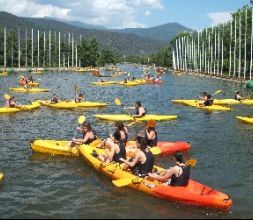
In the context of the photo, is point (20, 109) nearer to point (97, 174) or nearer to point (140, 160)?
point (97, 174)

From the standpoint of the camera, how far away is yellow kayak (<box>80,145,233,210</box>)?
14.2 meters

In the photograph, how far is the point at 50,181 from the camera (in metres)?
17.5

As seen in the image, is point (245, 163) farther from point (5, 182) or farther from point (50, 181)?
point (5, 182)

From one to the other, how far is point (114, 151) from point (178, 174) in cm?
358

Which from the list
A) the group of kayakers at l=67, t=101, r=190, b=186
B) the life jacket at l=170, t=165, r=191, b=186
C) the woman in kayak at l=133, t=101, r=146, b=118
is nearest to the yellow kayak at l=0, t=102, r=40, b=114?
the woman in kayak at l=133, t=101, r=146, b=118

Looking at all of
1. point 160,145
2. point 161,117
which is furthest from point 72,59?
point 160,145

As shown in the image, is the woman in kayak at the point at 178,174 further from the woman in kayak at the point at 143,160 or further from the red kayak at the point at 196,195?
the woman in kayak at the point at 143,160

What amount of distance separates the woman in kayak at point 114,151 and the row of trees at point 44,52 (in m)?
98.8

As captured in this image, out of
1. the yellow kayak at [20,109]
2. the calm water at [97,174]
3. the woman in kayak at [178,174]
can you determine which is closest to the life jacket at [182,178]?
the woman in kayak at [178,174]

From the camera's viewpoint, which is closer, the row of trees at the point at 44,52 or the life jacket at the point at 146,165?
the life jacket at the point at 146,165

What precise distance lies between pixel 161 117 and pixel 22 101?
16.6m

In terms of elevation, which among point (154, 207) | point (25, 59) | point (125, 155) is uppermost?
point (25, 59)

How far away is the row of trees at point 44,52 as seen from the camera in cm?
11681

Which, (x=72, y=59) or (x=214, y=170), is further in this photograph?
(x=72, y=59)
